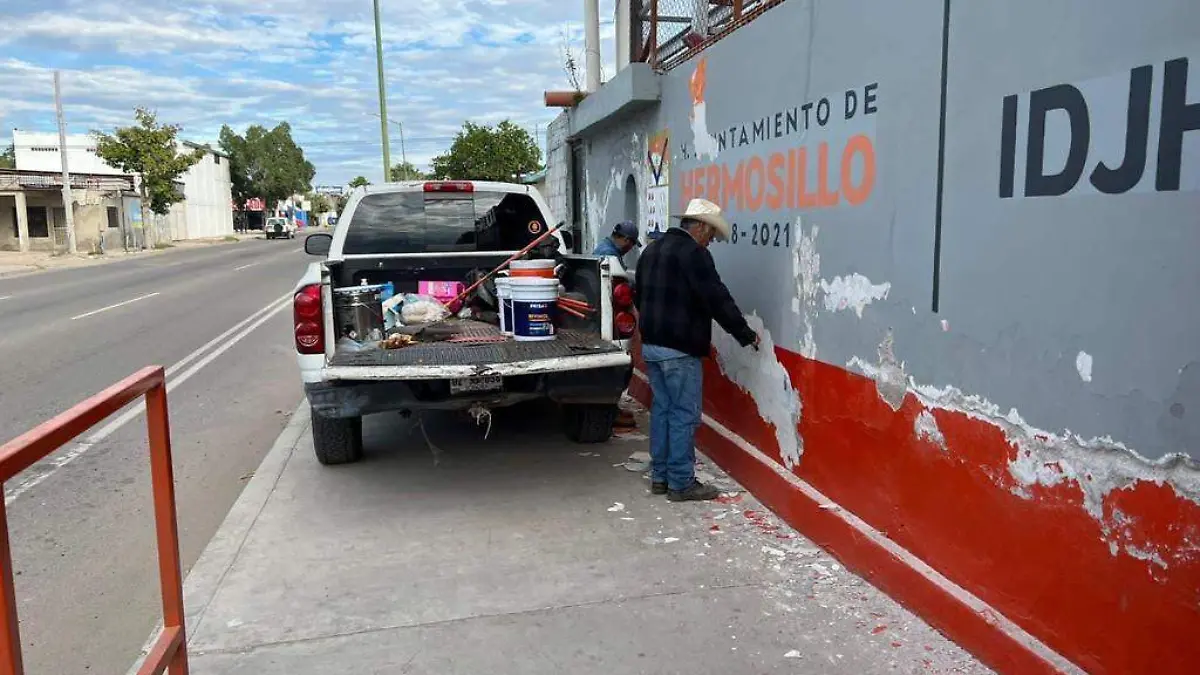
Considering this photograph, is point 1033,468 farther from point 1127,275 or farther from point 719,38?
point 719,38

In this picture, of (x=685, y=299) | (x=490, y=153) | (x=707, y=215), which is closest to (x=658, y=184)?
(x=707, y=215)

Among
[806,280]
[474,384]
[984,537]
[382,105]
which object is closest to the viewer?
[984,537]

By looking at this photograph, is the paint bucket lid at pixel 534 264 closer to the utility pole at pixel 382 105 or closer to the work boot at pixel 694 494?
the work boot at pixel 694 494

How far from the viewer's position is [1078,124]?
2.69 m

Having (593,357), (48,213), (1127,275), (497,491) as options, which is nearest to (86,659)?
(497,491)

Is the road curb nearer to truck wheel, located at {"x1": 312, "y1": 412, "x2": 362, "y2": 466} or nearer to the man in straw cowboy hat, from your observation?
truck wheel, located at {"x1": 312, "y1": 412, "x2": 362, "y2": 466}

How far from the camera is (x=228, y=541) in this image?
15.1ft

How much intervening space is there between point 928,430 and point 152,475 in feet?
9.40

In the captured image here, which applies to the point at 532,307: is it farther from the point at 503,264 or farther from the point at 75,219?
the point at 75,219

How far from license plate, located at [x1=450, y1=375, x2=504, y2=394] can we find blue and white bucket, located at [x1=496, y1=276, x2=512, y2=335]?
86cm

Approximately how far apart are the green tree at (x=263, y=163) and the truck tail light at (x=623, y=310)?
297 ft

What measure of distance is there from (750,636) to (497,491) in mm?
2264

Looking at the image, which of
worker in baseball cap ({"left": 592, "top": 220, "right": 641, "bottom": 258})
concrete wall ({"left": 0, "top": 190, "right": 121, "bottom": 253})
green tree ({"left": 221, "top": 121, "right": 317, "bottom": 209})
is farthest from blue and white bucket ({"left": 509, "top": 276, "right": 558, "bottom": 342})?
green tree ({"left": 221, "top": 121, "right": 317, "bottom": 209})

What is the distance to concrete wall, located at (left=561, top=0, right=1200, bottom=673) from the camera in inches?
97.0
